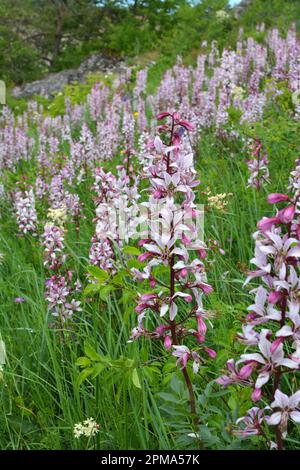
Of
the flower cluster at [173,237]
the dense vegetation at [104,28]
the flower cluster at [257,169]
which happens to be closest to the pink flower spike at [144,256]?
the flower cluster at [173,237]

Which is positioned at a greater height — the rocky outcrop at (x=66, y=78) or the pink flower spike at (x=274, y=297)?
the rocky outcrop at (x=66, y=78)

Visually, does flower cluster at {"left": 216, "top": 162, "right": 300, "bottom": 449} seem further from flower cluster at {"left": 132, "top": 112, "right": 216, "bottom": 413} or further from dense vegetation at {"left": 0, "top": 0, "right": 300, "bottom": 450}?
flower cluster at {"left": 132, "top": 112, "right": 216, "bottom": 413}

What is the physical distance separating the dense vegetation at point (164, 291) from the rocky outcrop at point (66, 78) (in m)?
A: 12.4

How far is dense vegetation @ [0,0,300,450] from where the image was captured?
Result: 5.76 feet

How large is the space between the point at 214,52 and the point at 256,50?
106 inches

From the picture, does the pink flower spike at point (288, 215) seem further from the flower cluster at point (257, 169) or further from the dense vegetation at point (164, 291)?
the flower cluster at point (257, 169)

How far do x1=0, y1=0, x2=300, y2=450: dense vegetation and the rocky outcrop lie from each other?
1238 centimetres

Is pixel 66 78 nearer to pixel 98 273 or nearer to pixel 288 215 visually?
pixel 98 273

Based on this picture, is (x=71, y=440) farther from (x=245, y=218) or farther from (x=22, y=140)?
(x=22, y=140)

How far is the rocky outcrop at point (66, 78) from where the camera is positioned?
19.8 m

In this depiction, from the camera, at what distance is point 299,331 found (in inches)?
62.7

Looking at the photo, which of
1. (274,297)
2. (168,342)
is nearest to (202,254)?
(168,342)


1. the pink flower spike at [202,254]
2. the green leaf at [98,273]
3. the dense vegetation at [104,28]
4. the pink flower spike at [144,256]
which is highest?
the dense vegetation at [104,28]

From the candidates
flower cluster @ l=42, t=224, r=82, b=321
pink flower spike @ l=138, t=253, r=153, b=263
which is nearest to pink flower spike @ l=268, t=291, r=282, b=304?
pink flower spike @ l=138, t=253, r=153, b=263
